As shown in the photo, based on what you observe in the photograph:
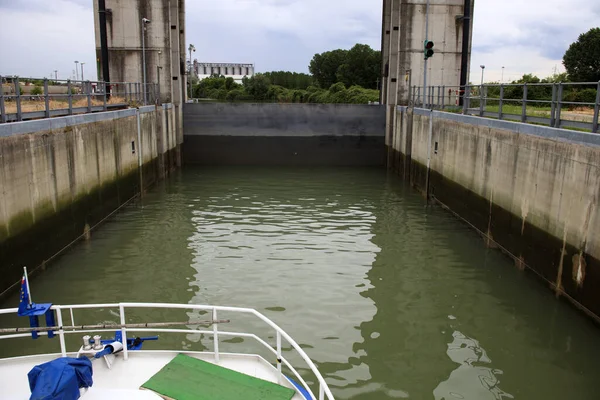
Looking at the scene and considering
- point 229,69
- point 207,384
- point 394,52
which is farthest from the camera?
point 229,69

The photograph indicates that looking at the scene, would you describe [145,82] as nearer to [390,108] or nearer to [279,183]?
[279,183]

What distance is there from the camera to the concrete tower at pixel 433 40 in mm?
25578

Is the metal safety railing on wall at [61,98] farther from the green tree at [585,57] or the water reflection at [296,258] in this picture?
the green tree at [585,57]

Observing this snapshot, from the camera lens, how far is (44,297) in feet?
32.3

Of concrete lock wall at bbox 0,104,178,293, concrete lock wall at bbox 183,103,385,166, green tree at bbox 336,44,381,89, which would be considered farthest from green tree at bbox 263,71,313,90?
concrete lock wall at bbox 0,104,178,293

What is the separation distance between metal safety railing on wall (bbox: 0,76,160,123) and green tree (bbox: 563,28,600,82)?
3995cm

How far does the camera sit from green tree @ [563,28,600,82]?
159ft

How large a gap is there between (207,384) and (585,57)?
53660mm

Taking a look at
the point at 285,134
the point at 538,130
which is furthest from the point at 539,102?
the point at 285,134

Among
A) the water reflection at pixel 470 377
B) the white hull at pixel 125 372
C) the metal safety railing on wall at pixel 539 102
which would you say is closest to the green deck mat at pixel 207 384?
the white hull at pixel 125 372

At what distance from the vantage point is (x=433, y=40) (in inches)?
1032

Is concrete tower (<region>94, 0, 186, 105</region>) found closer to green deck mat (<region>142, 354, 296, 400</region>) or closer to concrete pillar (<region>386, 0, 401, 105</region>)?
concrete pillar (<region>386, 0, 401, 105</region>)

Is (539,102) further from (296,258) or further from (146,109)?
(146,109)

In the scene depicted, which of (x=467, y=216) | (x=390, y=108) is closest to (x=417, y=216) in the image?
(x=467, y=216)
